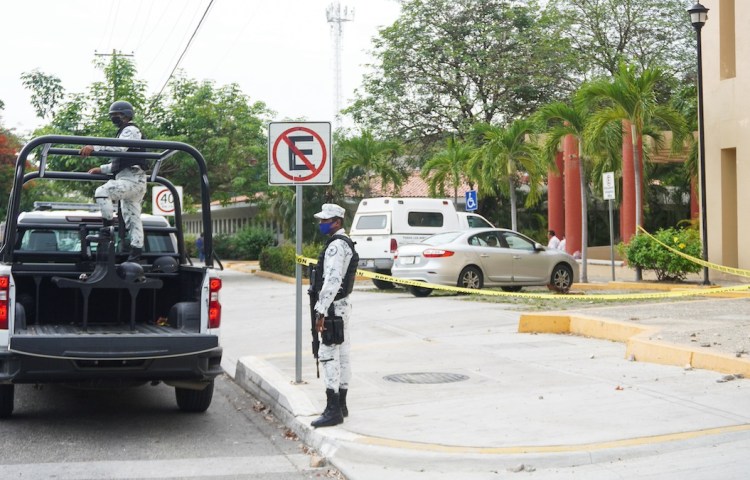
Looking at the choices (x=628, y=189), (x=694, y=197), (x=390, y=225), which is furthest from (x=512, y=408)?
(x=694, y=197)

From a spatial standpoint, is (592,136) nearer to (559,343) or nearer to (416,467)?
(559,343)

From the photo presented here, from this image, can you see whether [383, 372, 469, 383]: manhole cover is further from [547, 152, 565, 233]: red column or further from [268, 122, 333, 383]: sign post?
[547, 152, 565, 233]: red column

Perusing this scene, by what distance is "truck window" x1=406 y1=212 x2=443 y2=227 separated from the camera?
23469mm

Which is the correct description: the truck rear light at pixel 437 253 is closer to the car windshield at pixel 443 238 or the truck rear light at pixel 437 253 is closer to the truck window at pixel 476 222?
the car windshield at pixel 443 238

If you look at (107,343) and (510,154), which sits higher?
(510,154)

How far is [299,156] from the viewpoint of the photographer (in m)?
9.59

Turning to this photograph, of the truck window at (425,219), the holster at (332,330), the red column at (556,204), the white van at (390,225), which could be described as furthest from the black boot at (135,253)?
the red column at (556,204)

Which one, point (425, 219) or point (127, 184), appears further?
point (425, 219)

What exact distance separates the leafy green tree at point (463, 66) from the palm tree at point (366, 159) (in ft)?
16.1

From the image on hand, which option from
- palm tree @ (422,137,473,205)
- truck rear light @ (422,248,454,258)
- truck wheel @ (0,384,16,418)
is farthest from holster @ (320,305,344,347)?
palm tree @ (422,137,473,205)

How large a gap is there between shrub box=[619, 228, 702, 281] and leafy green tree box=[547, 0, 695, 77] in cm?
2081

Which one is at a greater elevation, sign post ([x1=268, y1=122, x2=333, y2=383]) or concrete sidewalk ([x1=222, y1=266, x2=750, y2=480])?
sign post ([x1=268, y1=122, x2=333, y2=383])

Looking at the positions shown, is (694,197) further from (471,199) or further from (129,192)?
(129,192)

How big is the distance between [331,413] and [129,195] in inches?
114
